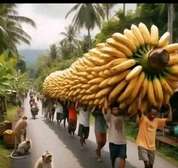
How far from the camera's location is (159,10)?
29.7 metres

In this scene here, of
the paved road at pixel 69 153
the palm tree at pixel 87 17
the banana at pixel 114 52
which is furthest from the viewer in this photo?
the palm tree at pixel 87 17

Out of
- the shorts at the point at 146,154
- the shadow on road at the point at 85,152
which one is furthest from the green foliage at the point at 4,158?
the shorts at the point at 146,154

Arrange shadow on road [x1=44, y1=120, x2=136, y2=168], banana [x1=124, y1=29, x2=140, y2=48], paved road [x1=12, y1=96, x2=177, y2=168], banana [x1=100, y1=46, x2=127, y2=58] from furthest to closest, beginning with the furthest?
1. paved road [x1=12, y1=96, x2=177, y2=168]
2. shadow on road [x1=44, y1=120, x2=136, y2=168]
3. banana [x1=124, y1=29, x2=140, y2=48]
4. banana [x1=100, y1=46, x2=127, y2=58]

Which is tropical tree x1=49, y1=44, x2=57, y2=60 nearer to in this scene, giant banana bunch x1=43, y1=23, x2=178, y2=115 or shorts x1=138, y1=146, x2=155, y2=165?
giant banana bunch x1=43, y1=23, x2=178, y2=115

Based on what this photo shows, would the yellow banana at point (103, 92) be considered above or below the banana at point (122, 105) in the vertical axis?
above

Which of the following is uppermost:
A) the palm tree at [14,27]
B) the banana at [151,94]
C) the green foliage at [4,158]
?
the palm tree at [14,27]

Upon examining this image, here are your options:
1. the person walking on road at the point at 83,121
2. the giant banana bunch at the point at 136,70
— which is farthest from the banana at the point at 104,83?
the person walking on road at the point at 83,121

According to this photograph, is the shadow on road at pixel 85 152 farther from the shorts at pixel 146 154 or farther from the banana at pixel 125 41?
the banana at pixel 125 41

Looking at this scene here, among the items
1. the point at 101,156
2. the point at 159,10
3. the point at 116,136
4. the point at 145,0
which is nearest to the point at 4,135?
the point at 101,156

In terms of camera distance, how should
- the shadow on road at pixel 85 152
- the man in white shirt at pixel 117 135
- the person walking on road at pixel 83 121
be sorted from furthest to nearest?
the person walking on road at pixel 83 121 → the shadow on road at pixel 85 152 → the man in white shirt at pixel 117 135

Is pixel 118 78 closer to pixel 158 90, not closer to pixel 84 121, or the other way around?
pixel 158 90

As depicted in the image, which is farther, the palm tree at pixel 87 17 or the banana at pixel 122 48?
the palm tree at pixel 87 17

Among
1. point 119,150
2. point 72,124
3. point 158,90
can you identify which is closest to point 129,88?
point 158,90

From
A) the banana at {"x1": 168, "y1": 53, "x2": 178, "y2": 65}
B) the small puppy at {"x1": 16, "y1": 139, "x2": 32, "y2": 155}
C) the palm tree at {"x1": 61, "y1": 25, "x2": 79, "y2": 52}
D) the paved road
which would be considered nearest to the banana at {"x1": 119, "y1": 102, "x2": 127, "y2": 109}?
the banana at {"x1": 168, "y1": 53, "x2": 178, "y2": 65}
